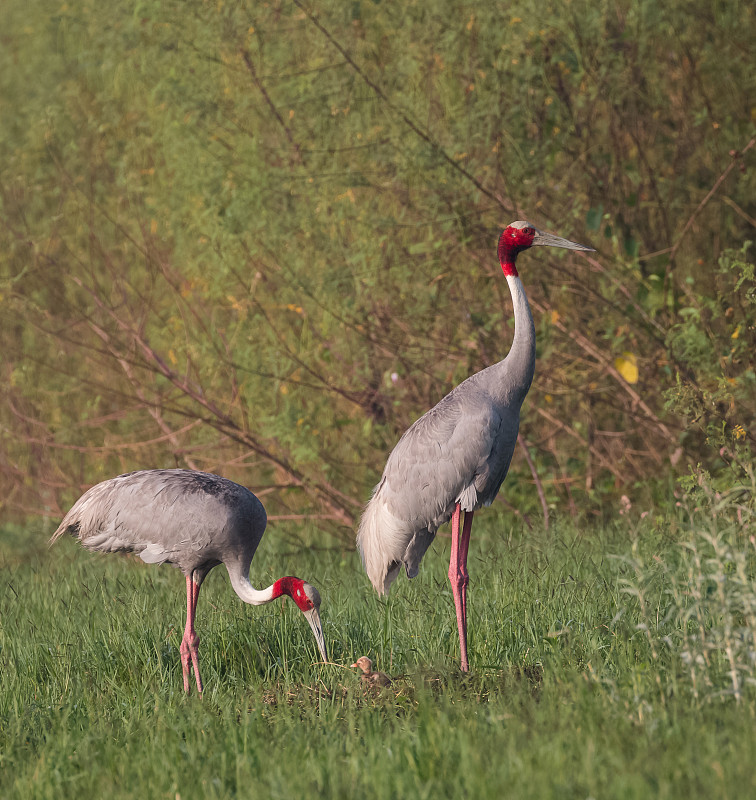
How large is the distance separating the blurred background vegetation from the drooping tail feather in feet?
6.41

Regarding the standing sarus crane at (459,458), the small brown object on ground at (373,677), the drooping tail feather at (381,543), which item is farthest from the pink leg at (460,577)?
the small brown object on ground at (373,677)

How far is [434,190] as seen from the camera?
7.26 metres

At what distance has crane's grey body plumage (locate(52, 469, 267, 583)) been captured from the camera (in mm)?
5309

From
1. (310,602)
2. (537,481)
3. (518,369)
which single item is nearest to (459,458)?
(518,369)

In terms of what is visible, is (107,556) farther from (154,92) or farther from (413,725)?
(413,725)

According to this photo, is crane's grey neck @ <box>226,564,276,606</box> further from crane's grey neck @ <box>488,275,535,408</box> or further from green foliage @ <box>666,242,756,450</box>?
green foliage @ <box>666,242,756,450</box>

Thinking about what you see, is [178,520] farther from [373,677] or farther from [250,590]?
[373,677]

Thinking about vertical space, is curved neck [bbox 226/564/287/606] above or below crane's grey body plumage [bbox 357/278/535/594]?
below

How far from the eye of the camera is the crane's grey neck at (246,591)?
529cm

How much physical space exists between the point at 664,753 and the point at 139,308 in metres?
8.97

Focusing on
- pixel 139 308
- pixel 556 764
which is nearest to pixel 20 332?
pixel 139 308

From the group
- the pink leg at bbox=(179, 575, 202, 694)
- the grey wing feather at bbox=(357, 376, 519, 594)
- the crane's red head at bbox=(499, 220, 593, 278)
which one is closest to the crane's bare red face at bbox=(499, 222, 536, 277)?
the crane's red head at bbox=(499, 220, 593, 278)

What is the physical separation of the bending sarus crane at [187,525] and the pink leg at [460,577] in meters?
0.76

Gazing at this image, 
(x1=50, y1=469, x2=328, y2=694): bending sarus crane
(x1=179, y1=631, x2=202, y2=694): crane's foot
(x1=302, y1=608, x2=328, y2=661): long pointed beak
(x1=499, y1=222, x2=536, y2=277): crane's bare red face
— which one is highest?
(x1=499, y1=222, x2=536, y2=277): crane's bare red face
